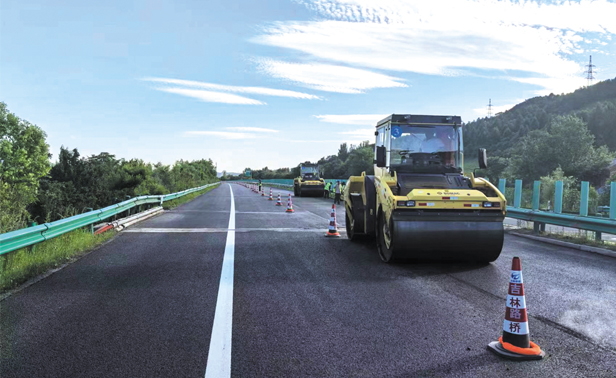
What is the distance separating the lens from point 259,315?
4723mm

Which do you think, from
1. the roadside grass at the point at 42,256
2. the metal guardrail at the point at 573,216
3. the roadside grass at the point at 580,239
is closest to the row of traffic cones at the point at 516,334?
the roadside grass at the point at 42,256

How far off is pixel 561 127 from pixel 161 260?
2525 inches

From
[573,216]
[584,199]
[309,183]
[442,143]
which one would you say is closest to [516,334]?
[442,143]

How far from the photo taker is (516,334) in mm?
3740

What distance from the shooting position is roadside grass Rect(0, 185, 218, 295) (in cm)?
617

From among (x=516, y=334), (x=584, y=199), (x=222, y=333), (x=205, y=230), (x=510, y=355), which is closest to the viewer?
(x=510, y=355)

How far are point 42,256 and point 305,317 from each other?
5.27m

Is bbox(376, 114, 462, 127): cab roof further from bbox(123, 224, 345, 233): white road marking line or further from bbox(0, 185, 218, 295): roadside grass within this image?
bbox(0, 185, 218, 295): roadside grass

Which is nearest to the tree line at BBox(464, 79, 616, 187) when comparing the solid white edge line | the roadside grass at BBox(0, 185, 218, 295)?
the solid white edge line

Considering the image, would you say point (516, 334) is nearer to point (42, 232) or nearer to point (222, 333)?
point (222, 333)

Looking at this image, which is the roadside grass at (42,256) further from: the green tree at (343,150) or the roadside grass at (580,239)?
the green tree at (343,150)

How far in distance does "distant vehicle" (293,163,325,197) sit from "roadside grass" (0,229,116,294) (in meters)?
24.4

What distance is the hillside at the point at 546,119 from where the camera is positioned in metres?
96.9

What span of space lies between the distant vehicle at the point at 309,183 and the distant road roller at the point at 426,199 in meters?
23.5
